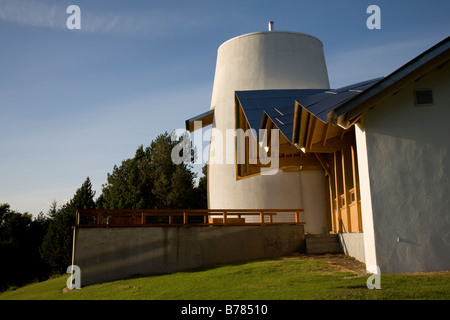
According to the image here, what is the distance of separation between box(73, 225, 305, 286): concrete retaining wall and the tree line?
14.6 meters

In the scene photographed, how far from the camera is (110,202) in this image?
32125 mm

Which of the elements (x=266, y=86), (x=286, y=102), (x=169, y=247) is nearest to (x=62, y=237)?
(x=169, y=247)

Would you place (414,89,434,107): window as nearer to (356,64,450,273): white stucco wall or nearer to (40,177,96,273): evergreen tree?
(356,64,450,273): white stucco wall

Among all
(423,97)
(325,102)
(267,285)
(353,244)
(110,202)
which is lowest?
(267,285)

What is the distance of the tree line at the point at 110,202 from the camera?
3197cm

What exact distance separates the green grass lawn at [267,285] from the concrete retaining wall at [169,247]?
866 mm

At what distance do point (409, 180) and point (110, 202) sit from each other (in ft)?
81.2

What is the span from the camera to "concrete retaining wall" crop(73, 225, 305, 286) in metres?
15.4

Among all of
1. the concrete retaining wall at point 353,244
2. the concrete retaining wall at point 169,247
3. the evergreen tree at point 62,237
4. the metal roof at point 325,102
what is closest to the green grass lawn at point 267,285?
the concrete retaining wall at point 169,247

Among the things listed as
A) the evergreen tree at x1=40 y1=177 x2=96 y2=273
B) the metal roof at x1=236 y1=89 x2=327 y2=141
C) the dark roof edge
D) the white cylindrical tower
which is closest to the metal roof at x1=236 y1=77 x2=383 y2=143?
the metal roof at x1=236 y1=89 x2=327 y2=141

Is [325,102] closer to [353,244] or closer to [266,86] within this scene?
[353,244]

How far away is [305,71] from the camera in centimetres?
2280

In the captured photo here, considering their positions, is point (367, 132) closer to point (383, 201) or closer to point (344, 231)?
point (383, 201)

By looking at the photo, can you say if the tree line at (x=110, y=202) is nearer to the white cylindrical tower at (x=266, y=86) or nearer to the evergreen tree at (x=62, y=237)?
the evergreen tree at (x=62, y=237)
